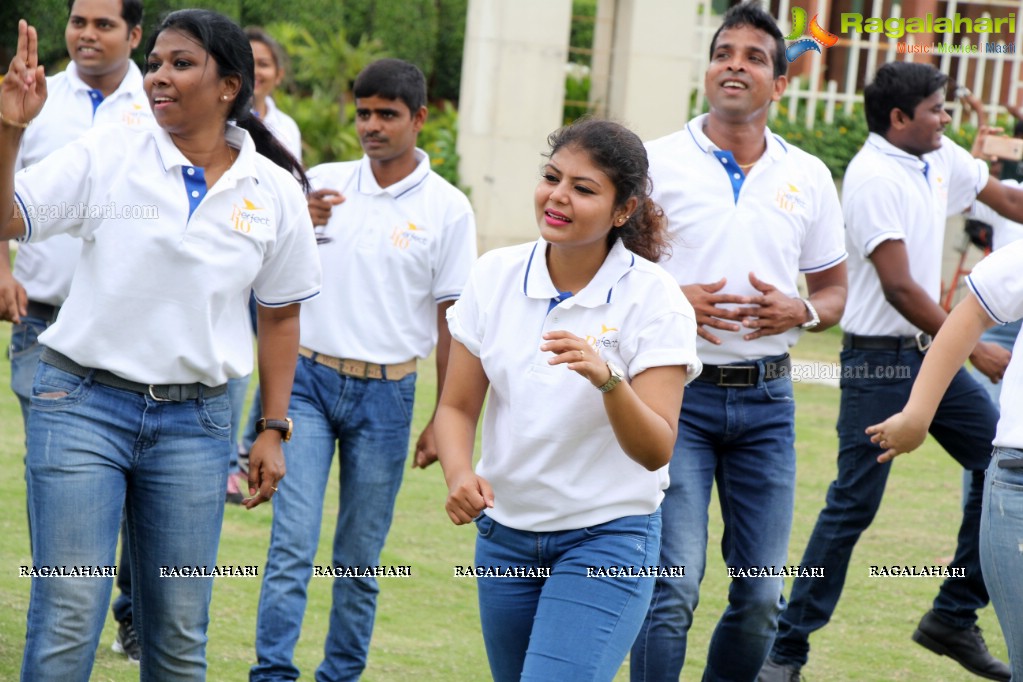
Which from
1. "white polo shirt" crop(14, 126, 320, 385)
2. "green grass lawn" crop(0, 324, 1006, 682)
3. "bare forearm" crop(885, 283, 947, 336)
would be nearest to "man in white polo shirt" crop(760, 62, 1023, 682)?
"bare forearm" crop(885, 283, 947, 336)

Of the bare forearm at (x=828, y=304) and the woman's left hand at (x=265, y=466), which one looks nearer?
the woman's left hand at (x=265, y=466)

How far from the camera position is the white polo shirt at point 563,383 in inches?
152

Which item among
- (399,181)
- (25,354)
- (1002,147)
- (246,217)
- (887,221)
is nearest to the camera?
(246,217)

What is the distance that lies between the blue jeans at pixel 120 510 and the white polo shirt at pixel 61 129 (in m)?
1.53

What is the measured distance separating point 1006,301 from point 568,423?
4.06 feet

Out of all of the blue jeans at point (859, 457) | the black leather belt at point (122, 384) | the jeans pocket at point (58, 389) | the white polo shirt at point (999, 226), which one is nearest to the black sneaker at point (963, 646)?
the blue jeans at point (859, 457)

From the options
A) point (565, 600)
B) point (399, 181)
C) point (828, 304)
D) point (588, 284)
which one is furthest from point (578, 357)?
point (399, 181)

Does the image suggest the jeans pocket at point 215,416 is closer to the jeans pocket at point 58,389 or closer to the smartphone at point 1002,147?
the jeans pocket at point 58,389

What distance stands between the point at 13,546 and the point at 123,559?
1.38 m

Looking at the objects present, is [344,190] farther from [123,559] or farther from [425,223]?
[123,559]

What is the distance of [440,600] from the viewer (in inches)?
267

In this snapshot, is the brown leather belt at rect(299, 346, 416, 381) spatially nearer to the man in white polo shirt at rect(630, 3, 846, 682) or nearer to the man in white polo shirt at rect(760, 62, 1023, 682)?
the man in white polo shirt at rect(630, 3, 846, 682)

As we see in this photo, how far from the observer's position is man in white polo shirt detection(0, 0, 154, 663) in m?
5.43

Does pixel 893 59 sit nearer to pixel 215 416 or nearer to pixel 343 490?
pixel 343 490
